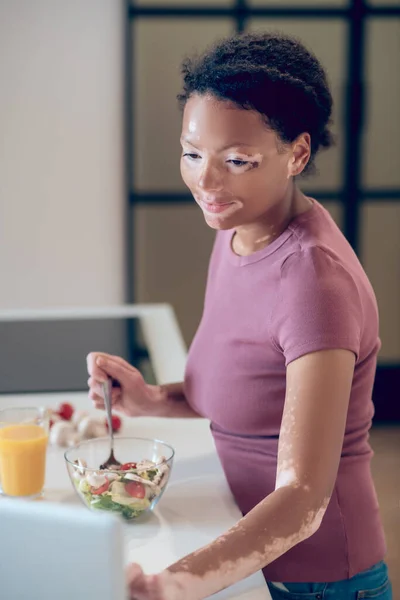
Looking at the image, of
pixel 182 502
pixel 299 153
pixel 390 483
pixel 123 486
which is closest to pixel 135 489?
pixel 123 486

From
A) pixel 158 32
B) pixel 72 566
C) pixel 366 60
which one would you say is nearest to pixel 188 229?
pixel 158 32

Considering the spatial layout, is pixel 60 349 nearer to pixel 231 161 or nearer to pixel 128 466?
pixel 128 466

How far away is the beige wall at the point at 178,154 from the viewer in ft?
11.2

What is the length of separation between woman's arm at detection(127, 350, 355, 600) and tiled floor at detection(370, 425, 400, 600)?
4.93 ft

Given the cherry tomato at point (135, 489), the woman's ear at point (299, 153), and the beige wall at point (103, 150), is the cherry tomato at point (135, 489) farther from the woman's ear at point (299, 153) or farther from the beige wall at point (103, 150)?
the beige wall at point (103, 150)

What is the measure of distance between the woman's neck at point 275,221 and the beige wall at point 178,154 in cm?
234

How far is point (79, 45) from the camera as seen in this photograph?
10.9ft

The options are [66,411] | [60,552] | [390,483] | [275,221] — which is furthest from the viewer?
[390,483]

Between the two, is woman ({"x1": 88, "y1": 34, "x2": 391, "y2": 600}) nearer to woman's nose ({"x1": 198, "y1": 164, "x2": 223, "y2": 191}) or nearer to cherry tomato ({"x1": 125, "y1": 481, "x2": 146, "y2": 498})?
woman's nose ({"x1": 198, "y1": 164, "x2": 223, "y2": 191})

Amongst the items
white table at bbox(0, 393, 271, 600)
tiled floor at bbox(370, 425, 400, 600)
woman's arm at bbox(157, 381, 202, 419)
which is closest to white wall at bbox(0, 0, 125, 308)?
tiled floor at bbox(370, 425, 400, 600)

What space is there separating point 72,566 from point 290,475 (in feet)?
1.05

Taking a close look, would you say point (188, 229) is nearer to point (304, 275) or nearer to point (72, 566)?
point (304, 275)

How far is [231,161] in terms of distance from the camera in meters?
1.03

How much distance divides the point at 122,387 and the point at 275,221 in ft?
1.32
